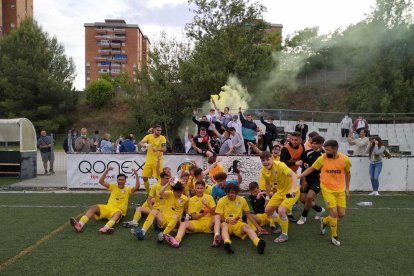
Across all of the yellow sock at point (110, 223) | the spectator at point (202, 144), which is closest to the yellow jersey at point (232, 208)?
the yellow sock at point (110, 223)

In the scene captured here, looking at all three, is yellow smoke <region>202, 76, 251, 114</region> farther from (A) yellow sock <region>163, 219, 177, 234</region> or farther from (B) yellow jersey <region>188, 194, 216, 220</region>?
(A) yellow sock <region>163, 219, 177, 234</region>

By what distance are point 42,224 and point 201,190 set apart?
332 centimetres

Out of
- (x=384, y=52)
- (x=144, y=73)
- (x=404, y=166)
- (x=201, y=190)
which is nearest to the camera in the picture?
(x=201, y=190)

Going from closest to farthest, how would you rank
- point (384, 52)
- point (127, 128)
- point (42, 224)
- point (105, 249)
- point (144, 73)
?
1. point (105, 249)
2. point (42, 224)
3. point (384, 52)
4. point (144, 73)
5. point (127, 128)

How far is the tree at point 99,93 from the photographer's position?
137 ft

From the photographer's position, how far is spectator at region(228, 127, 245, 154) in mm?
12789

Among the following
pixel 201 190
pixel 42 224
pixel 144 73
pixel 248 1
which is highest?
pixel 248 1

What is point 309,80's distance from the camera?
40.2 metres

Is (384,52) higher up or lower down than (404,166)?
higher up

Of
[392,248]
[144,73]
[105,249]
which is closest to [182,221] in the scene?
[105,249]

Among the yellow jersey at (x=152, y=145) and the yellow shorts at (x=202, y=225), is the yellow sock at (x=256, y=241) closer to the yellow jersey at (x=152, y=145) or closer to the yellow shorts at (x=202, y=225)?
the yellow shorts at (x=202, y=225)

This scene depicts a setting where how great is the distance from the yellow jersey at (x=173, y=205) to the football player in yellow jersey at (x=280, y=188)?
1543 mm

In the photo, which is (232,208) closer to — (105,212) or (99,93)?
(105,212)

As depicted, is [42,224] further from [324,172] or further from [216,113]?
[216,113]
